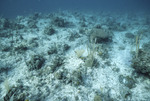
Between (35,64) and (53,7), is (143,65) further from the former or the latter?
(53,7)

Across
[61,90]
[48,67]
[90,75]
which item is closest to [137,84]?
[90,75]

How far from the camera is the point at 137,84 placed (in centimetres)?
420

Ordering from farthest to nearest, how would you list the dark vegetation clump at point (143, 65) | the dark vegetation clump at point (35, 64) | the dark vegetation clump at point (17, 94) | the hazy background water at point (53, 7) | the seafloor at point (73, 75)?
1. the hazy background water at point (53, 7)
2. the dark vegetation clump at point (35, 64)
3. the dark vegetation clump at point (143, 65)
4. the seafloor at point (73, 75)
5. the dark vegetation clump at point (17, 94)

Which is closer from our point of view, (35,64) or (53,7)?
(35,64)

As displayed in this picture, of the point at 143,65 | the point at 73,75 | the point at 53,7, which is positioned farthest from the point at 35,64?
the point at 53,7

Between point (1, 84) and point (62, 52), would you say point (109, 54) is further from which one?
point (1, 84)

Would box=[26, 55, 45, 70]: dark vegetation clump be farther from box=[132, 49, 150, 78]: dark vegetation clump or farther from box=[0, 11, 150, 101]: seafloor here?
box=[132, 49, 150, 78]: dark vegetation clump

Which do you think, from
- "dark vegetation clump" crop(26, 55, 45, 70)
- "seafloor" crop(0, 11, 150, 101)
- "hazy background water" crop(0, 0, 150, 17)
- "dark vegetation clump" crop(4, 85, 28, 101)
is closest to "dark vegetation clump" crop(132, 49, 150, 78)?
"seafloor" crop(0, 11, 150, 101)

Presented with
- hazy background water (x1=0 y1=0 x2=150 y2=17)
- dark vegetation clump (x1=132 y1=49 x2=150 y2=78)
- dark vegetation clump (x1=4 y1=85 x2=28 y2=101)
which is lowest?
dark vegetation clump (x1=4 y1=85 x2=28 y2=101)

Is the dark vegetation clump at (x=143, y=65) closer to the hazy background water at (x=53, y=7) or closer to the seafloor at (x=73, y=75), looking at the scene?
the seafloor at (x=73, y=75)

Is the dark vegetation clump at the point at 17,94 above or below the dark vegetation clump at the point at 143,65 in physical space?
below

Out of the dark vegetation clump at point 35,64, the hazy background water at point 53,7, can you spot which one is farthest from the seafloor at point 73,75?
the hazy background water at point 53,7

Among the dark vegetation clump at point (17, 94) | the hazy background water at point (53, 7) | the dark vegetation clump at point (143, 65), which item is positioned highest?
the hazy background water at point (53, 7)

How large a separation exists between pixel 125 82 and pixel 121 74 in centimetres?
55
